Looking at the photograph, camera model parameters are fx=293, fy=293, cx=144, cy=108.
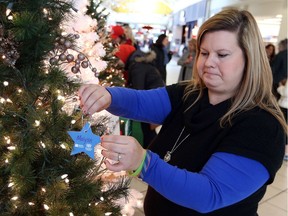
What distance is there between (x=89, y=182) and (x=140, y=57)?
8.22ft

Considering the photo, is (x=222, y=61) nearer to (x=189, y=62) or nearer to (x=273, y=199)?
(x=273, y=199)

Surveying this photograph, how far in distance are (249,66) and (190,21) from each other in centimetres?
1575

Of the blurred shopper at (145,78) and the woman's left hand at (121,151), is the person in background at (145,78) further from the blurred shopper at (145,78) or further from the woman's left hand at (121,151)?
the woman's left hand at (121,151)

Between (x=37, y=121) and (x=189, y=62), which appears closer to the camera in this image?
(x=37, y=121)

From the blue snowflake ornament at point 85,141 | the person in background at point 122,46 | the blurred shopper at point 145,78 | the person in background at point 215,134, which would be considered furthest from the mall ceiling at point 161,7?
the blue snowflake ornament at point 85,141

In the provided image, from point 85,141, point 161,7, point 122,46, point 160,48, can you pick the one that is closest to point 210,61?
point 85,141

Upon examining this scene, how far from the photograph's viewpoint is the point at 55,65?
3.05 ft

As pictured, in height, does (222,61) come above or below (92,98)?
A: above

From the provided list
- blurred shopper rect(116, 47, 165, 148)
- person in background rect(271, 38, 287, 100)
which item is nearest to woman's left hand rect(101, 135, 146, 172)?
blurred shopper rect(116, 47, 165, 148)

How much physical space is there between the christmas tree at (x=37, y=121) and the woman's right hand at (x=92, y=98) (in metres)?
0.03

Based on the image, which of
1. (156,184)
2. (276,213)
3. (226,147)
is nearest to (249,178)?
(226,147)

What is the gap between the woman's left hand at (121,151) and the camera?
29.7 inches

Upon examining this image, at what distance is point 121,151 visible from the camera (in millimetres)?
756

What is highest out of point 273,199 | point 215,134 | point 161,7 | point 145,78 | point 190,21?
point 190,21
